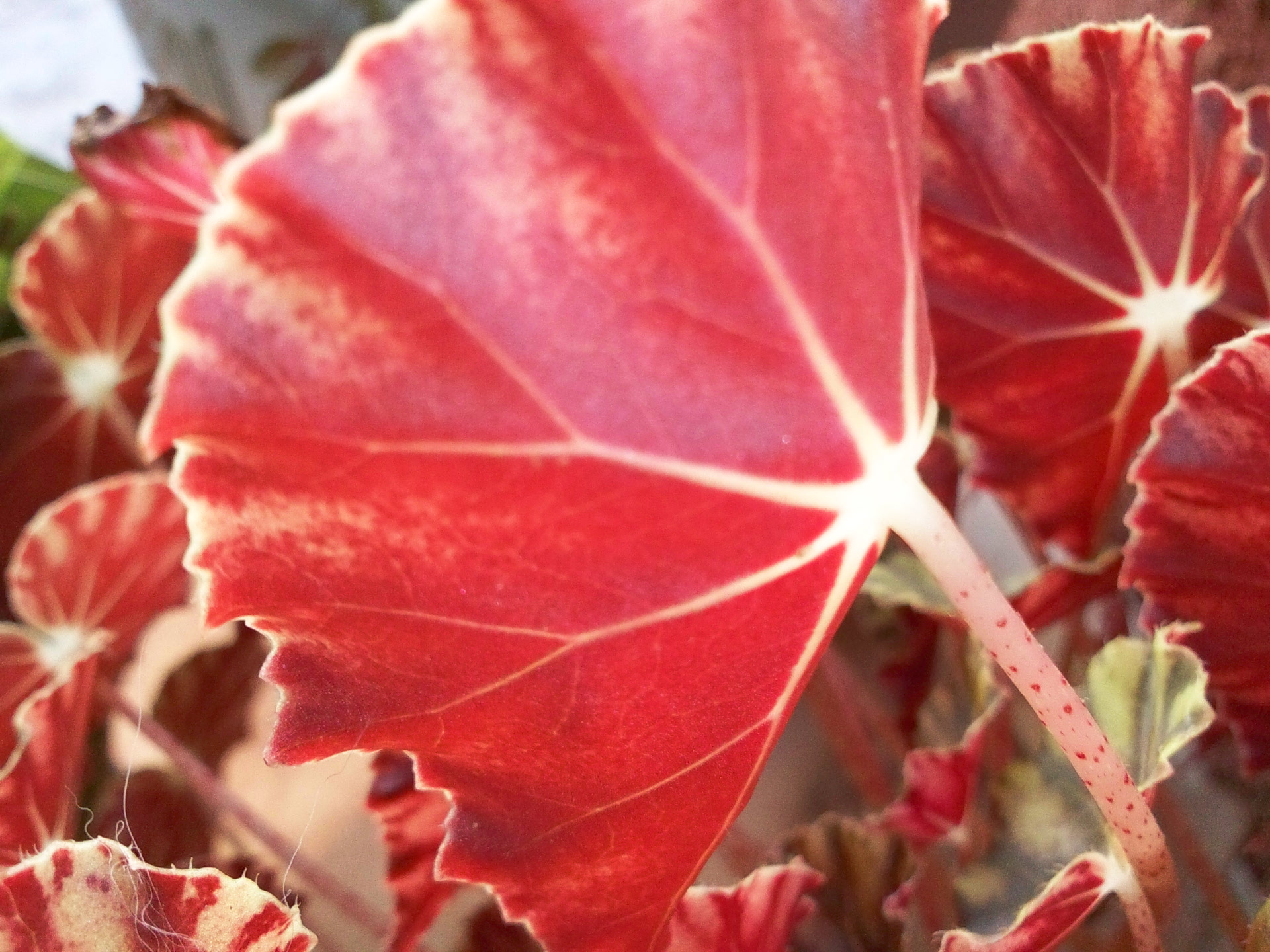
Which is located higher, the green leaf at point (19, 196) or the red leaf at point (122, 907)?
the green leaf at point (19, 196)

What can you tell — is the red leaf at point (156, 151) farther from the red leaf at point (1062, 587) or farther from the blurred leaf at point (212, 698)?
the red leaf at point (1062, 587)

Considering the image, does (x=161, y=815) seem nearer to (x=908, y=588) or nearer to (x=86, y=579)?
(x=86, y=579)

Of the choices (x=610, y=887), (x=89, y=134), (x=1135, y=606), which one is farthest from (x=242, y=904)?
(x=1135, y=606)

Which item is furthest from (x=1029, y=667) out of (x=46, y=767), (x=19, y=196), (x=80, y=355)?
(x=19, y=196)

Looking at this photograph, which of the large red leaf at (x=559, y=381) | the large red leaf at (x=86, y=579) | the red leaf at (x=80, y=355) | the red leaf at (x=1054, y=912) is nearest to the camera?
the large red leaf at (x=559, y=381)

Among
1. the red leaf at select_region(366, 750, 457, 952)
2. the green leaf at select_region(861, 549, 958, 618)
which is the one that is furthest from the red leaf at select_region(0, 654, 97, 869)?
the green leaf at select_region(861, 549, 958, 618)

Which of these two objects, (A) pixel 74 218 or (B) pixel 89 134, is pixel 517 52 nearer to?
(B) pixel 89 134

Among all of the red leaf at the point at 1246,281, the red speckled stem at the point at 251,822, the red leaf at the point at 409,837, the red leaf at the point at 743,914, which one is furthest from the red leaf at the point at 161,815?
the red leaf at the point at 1246,281
